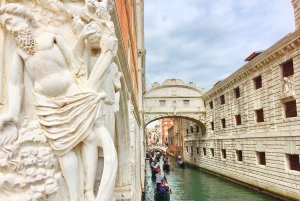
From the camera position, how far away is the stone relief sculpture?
1606 mm

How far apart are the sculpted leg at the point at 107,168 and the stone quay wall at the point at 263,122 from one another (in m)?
10.0

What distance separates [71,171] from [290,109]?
11013mm

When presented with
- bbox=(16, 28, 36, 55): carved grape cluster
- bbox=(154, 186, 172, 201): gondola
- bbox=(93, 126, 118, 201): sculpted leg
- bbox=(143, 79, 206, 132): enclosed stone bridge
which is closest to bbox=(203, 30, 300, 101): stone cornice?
bbox=(143, 79, 206, 132): enclosed stone bridge

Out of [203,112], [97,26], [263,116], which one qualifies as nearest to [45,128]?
[97,26]

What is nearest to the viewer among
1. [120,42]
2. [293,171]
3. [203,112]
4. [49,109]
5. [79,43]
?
[49,109]

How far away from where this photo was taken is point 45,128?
5.37 feet

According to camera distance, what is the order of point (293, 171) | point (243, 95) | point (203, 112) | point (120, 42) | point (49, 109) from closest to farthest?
1. point (49, 109)
2. point (120, 42)
3. point (293, 171)
4. point (243, 95)
5. point (203, 112)

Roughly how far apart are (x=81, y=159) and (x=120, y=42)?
1.50 metres

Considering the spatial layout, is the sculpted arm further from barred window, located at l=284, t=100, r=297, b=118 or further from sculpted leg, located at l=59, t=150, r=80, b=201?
barred window, located at l=284, t=100, r=297, b=118

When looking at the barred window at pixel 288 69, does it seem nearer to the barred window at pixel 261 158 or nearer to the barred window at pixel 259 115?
the barred window at pixel 259 115

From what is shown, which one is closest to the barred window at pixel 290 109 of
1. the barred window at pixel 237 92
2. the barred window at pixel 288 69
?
the barred window at pixel 288 69

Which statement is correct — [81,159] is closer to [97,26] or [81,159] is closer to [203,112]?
[97,26]

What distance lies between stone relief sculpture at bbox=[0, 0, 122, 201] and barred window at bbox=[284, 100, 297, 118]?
10.6 meters

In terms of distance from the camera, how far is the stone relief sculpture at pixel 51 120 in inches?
63.2
